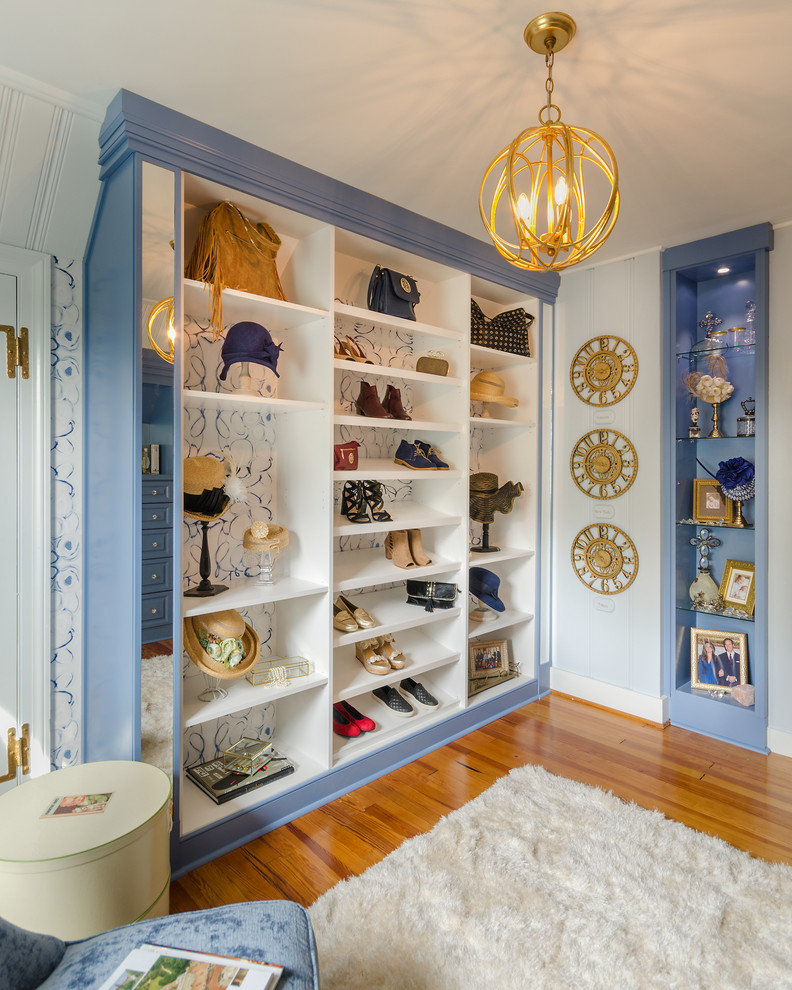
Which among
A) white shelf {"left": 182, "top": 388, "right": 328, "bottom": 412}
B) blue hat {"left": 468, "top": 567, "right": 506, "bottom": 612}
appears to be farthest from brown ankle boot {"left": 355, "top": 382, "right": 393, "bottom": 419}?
blue hat {"left": 468, "top": 567, "right": 506, "bottom": 612}

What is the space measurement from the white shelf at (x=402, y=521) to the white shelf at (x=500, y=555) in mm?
313

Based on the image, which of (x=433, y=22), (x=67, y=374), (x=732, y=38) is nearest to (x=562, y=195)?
(x=433, y=22)

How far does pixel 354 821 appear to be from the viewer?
91.3 inches

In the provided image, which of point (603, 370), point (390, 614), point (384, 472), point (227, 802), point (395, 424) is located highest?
point (603, 370)

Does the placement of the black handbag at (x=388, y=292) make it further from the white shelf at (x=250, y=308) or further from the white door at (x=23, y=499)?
the white door at (x=23, y=499)

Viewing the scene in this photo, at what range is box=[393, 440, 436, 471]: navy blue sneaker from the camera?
9.43 ft

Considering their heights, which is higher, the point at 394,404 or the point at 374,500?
the point at 394,404

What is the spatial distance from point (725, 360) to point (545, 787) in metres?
2.30

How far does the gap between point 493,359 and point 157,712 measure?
2472 mm

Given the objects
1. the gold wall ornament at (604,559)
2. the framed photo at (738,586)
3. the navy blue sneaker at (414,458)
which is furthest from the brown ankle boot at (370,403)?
the framed photo at (738,586)

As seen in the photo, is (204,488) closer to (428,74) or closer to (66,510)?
(66,510)

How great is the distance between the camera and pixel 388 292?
2723 mm

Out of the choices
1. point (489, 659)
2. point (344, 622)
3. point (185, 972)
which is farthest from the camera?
point (489, 659)

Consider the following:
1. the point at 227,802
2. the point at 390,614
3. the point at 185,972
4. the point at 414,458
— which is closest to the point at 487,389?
the point at 414,458
